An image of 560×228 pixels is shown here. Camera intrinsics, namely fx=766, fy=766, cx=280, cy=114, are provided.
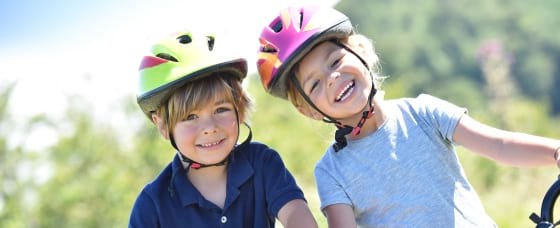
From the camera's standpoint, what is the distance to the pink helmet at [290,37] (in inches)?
140

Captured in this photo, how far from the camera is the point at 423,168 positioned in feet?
11.8

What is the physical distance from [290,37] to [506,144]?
1.10 m

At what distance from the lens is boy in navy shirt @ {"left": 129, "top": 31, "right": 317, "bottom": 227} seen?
3611mm

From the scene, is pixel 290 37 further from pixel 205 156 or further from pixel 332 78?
pixel 205 156

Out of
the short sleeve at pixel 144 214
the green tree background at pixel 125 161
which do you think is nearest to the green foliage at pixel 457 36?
the green tree background at pixel 125 161

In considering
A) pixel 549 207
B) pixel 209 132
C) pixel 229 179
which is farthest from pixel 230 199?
pixel 549 207

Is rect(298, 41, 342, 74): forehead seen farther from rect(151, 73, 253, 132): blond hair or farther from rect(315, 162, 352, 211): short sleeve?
rect(315, 162, 352, 211): short sleeve

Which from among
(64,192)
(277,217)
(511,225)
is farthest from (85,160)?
(277,217)

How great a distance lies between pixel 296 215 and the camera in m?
3.59

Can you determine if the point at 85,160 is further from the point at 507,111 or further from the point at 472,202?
the point at 472,202

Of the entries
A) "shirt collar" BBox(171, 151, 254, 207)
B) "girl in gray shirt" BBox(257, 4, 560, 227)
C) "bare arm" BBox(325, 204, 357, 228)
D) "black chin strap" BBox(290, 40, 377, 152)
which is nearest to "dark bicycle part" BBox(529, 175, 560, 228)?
"girl in gray shirt" BBox(257, 4, 560, 227)

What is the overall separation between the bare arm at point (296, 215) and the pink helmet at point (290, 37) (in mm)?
548

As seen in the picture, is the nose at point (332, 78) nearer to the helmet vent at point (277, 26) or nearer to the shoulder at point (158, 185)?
the helmet vent at point (277, 26)

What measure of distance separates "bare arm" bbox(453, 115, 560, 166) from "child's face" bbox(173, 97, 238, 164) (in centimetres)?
107
